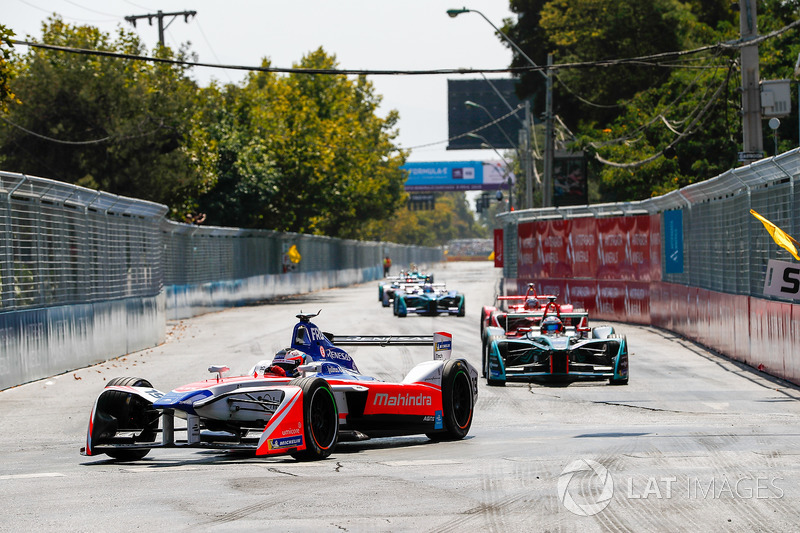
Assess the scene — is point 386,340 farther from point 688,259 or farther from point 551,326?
point 688,259

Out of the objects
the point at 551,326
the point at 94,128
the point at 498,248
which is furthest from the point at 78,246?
the point at 498,248

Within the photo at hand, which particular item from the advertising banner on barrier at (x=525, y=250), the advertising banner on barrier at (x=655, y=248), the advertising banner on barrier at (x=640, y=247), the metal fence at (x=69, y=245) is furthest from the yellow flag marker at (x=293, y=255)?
the advertising banner on barrier at (x=655, y=248)

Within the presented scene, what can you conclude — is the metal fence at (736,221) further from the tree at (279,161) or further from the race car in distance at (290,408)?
the tree at (279,161)

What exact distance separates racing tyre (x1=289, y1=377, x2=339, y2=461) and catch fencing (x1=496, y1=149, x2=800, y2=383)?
7.94 m

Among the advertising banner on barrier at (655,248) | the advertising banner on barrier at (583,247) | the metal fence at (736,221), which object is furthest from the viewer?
the advertising banner on barrier at (583,247)

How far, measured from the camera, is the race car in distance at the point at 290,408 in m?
8.40

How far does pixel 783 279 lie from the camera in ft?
45.9

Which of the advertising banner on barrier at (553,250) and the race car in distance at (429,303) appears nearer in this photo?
the race car in distance at (429,303)

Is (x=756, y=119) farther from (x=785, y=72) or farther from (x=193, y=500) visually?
(x=785, y=72)

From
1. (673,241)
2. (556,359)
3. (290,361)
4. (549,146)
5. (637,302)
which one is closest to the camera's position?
(290,361)

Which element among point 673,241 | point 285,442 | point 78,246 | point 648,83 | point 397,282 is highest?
point 648,83

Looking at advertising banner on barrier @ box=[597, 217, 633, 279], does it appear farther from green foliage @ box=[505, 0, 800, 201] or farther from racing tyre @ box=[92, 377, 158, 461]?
racing tyre @ box=[92, 377, 158, 461]

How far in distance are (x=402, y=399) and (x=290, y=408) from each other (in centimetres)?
173

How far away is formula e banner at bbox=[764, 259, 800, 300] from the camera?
13.9 metres
